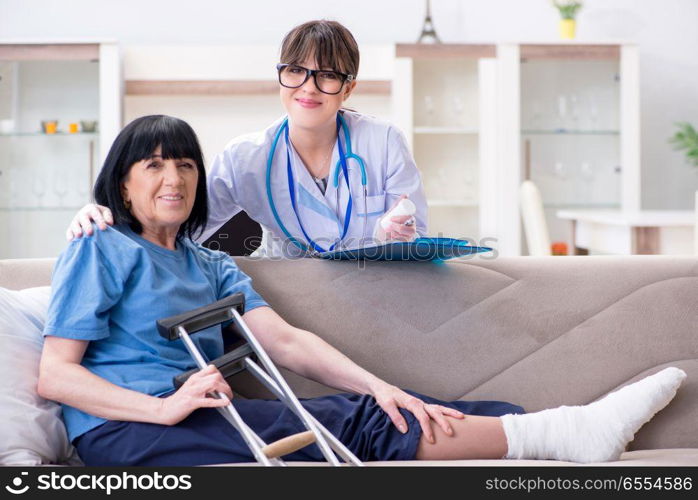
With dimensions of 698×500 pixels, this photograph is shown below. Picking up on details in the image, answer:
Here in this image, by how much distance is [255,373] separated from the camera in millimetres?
1525

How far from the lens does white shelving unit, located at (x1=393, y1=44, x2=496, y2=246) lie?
4.53m

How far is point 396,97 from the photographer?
4.47 meters

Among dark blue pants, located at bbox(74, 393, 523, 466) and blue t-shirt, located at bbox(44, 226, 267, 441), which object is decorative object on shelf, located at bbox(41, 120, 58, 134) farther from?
dark blue pants, located at bbox(74, 393, 523, 466)

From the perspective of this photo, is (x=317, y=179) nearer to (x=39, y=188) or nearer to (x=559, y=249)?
(x=559, y=249)

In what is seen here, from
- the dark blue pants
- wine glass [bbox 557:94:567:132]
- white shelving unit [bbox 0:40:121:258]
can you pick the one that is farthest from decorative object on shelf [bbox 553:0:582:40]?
the dark blue pants

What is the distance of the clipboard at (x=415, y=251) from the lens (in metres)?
1.83

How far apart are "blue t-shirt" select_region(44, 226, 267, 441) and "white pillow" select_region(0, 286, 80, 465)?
0.04 meters

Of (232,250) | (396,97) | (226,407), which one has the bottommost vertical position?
(226,407)

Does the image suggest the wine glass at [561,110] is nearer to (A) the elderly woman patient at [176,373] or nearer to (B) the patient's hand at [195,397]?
(A) the elderly woman patient at [176,373]

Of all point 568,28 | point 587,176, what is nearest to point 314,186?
point 587,176

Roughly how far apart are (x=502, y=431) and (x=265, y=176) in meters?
0.99
